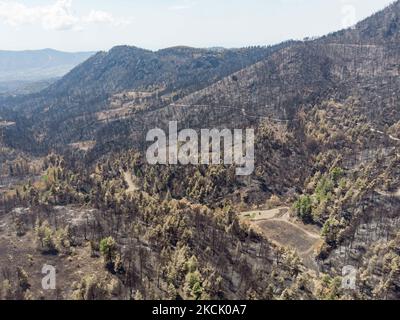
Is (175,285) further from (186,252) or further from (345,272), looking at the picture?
(345,272)

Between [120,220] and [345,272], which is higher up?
[120,220]

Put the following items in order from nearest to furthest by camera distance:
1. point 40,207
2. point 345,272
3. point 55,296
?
point 55,296 → point 345,272 → point 40,207

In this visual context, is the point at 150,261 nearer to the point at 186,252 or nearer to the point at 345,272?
the point at 186,252

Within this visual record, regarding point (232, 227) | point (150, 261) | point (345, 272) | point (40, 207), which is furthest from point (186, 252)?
point (40, 207)

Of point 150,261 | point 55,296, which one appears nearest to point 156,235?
point 150,261

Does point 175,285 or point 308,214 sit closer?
point 175,285
